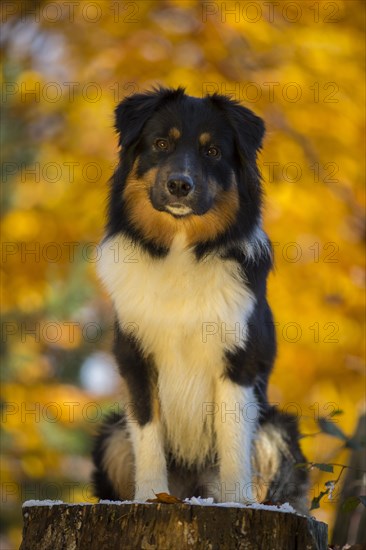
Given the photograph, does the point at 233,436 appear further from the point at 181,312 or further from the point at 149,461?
the point at 181,312

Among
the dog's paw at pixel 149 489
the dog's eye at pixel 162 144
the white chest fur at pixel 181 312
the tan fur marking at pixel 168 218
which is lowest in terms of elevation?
the dog's paw at pixel 149 489

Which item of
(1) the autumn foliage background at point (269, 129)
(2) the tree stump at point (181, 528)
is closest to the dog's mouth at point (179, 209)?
(2) the tree stump at point (181, 528)

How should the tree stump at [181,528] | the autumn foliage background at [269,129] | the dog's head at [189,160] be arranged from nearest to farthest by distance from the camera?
the tree stump at [181,528] < the dog's head at [189,160] < the autumn foliage background at [269,129]

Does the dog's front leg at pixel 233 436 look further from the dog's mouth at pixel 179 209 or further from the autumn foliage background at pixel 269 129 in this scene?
the autumn foliage background at pixel 269 129

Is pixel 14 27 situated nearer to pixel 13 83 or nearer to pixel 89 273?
pixel 13 83

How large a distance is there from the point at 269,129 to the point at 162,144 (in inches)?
94.3

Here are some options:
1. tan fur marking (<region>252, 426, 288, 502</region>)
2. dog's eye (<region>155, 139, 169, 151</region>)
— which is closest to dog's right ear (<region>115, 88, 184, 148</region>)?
dog's eye (<region>155, 139, 169, 151</region>)

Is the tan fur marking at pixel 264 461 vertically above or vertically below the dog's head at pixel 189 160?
below

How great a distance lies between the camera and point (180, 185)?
4.30 metres

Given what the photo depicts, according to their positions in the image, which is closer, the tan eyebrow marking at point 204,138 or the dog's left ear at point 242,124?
the tan eyebrow marking at point 204,138

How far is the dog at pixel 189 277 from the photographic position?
176 inches

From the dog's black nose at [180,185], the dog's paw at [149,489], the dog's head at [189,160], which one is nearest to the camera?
the dog's black nose at [180,185]

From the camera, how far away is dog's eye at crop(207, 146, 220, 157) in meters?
4.49

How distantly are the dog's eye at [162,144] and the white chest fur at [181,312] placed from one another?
1.50 feet
